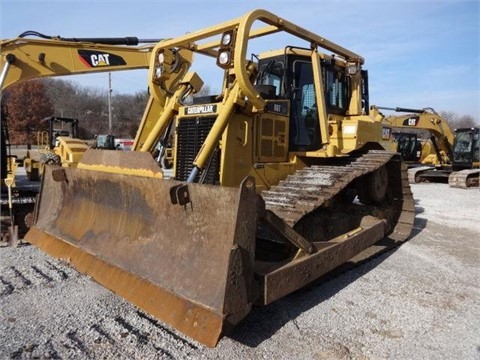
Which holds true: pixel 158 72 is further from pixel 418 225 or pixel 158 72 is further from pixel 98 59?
pixel 418 225

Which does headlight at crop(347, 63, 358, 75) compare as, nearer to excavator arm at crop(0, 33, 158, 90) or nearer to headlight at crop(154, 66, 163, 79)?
headlight at crop(154, 66, 163, 79)

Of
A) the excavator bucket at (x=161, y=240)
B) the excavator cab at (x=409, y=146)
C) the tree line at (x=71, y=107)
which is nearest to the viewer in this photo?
the excavator bucket at (x=161, y=240)

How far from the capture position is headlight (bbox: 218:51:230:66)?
4.52 m

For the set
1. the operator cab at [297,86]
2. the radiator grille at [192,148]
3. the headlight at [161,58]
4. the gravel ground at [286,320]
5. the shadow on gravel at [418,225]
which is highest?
the headlight at [161,58]

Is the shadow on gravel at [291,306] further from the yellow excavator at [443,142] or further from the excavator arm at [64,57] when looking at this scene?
the yellow excavator at [443,142]

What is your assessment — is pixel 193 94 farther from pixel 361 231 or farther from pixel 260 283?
pixel 260 283

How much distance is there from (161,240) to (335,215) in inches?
104

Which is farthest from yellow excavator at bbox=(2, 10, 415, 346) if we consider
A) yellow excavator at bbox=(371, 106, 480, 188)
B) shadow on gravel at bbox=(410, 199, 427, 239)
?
yellow excavator at bbox=(371, 106, 480, 188)

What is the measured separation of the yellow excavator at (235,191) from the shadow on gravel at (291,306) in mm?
257

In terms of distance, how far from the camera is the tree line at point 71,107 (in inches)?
1869

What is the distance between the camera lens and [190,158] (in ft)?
17.7

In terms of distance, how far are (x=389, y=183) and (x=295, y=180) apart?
2404 millimetres

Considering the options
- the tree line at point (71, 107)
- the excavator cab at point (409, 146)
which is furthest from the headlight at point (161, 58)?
the tree line at point (71, 107)

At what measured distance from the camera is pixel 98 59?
741 centimetres
